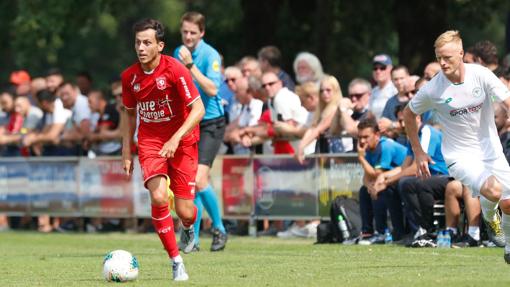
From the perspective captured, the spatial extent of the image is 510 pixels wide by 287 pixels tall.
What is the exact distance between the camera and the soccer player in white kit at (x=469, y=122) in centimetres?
1213

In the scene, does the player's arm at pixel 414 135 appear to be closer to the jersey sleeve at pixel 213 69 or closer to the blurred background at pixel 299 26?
the jersey sleeve at pixel 213 69

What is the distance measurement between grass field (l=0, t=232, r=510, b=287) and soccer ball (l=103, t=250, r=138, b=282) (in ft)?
0.43

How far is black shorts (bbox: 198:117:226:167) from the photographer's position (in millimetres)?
15516

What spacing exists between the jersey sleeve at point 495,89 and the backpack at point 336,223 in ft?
16.2

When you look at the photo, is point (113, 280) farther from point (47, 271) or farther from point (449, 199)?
point (449, 199)

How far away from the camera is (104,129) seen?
21141 mm

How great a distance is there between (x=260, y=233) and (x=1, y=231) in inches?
217

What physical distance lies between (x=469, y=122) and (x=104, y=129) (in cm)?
987

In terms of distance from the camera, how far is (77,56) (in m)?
48.4

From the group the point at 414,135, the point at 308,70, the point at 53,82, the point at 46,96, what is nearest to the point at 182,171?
the point at 414,135

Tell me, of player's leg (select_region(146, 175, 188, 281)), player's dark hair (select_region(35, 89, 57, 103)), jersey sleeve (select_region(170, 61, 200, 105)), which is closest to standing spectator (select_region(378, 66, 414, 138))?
jersey sleeve (select_region(170, 61, 200, 105))

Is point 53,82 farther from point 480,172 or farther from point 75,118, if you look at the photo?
point 480,172

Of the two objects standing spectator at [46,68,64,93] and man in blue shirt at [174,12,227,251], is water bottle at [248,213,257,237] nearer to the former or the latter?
man in blue shirt at [174,12,227,251]

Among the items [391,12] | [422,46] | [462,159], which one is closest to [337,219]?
[462,159]
